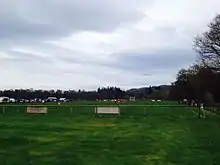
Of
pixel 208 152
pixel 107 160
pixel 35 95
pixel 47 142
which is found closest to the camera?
pixel 107 160

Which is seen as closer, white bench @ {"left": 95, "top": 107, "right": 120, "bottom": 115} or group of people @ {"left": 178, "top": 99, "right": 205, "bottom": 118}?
white bench @ {"left": 95, "top": 107, "right": 120, "bottom": 115}

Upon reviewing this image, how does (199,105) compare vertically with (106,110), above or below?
above

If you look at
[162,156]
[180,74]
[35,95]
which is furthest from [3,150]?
[35,95]

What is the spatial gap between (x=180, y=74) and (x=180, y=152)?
10593cm

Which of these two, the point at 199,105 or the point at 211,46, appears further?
the point at 199,105

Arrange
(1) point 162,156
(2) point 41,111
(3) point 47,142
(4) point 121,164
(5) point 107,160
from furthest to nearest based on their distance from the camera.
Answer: (2) point 41,111 → (3) point 47,142 → (1) point 162,156 → (5) point 107,160 → (4) point 121,164

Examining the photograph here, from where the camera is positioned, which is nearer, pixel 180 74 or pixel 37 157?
pixel 37 157

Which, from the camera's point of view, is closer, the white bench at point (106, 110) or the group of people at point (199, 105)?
the white bench at point (106, 110)

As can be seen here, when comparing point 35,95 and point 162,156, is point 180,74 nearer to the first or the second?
point 35,95

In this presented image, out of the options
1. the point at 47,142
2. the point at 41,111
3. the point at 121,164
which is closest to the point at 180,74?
the point at 41,111

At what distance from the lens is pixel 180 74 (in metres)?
125

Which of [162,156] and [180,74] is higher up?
[180,74]

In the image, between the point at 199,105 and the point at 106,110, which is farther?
the point at 199,105

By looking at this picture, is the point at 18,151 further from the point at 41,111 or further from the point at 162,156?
the point at 41,111
